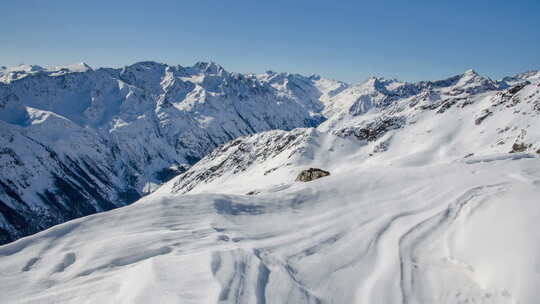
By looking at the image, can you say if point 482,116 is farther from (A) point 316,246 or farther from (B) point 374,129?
(A) point 316,246

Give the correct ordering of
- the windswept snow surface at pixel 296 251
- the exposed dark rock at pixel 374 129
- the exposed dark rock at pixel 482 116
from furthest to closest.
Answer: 1. the exposed dark rock at pixel 374 129
2. the exposed dark rock at pixel 482 116
3. the windswept snow surface at pixel 296 251

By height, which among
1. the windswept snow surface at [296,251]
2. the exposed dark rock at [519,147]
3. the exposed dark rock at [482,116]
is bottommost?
the windswept snow surface at [296,251]

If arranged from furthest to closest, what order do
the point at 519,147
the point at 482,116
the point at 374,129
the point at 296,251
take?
the point at 374,129
the point at 482,116
the point at 519,147
the point at 296,251

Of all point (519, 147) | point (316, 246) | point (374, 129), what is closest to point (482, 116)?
point (374, 129)

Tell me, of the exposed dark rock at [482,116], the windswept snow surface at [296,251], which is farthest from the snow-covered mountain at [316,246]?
the exposed dark rock at [482,116]

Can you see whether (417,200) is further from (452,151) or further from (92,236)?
(452,151)

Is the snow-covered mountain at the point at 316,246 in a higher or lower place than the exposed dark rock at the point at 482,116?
lower

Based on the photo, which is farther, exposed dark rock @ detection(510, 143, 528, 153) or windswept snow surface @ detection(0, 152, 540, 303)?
exposed dark rock @ detection(510, 143, 528, 153)

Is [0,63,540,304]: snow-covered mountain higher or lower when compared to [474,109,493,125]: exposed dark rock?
lower

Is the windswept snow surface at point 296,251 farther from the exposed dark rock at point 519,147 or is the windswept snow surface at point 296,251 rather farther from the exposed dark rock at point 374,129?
the exposed dark rock at point 374,129

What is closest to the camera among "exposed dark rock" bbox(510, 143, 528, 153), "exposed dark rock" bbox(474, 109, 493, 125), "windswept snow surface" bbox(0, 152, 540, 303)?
"windswept snow surface" bbox(0, 152, 540, 303)

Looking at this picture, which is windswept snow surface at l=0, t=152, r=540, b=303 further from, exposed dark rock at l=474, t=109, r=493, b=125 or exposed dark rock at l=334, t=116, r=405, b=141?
exposed dark rock at l=334, t=116, r=405, b=141

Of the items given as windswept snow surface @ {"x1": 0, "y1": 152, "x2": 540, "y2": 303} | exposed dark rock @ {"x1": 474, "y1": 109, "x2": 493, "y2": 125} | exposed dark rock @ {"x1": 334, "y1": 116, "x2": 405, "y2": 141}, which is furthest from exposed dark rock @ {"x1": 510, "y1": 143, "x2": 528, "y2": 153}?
windswept snow surface @ {"x1": 0, "y1": 152, "x2": 540, "y2": 303}
